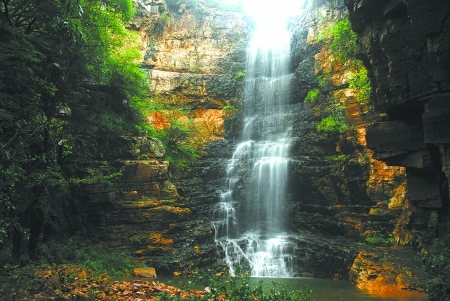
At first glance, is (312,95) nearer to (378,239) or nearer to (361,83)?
(361,83)

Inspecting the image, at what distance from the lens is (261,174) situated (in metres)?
18.3

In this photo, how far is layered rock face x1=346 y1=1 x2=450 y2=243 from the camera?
6.77 metres

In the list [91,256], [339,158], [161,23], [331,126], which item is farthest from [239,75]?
[91,256]

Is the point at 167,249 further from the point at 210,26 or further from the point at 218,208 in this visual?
the point at 210,26

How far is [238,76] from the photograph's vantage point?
1004 inches

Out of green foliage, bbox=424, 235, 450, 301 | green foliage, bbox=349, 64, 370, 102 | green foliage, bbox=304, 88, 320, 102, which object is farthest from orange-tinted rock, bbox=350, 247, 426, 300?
green foliage, bbox=304, 88, 320, 102

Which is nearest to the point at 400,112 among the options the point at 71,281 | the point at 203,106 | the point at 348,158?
the point at 348,158

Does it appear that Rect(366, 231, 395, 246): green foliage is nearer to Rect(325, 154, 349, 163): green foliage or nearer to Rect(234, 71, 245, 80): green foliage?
Rect(325, 154, 349, 163): green foliage

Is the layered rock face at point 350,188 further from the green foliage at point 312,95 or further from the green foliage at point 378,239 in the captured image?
the green foliage at point 312,95

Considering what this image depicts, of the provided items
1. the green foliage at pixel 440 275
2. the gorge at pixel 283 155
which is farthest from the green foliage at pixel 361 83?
the green foliage at pixel 440 275

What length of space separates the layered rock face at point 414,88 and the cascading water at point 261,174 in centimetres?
738

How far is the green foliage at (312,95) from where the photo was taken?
807 inches

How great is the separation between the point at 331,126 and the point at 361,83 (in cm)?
273

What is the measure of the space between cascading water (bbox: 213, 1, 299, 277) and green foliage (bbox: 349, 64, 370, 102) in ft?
16.4
